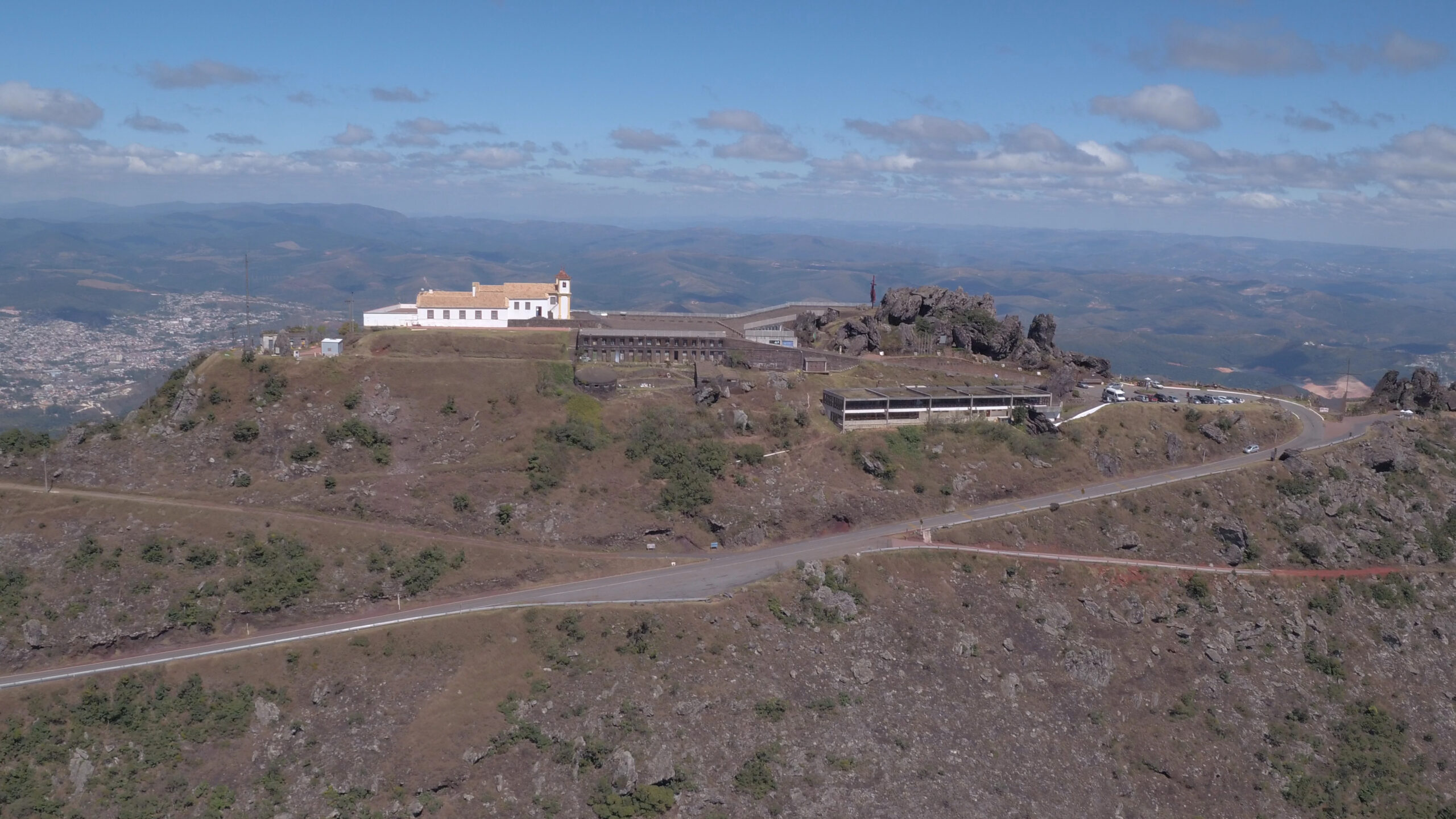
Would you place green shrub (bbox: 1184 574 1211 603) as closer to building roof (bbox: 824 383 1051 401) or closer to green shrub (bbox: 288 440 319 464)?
building roof (bbox: 824 383 1051 401)

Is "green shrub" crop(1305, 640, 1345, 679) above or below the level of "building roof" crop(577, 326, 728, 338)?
below

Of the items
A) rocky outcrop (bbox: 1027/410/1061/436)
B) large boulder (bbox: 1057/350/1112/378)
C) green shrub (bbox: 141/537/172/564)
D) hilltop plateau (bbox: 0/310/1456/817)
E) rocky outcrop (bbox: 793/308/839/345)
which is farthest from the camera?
large boulder (bbox: 1057/350/1112/378)

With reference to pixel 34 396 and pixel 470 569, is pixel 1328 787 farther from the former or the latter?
pixel 34 396

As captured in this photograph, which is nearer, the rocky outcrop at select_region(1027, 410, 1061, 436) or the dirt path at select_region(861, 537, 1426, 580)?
the dirt path at select_region(861, 537, 1426, 580)

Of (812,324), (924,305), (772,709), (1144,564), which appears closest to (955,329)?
(924,305)

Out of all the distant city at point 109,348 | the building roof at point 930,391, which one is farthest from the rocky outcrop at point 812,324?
the distant city at point 109,348

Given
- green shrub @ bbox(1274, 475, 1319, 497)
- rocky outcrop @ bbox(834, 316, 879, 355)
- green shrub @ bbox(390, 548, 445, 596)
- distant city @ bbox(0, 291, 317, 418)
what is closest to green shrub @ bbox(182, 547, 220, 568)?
green shrub @ bbox(390, 548, 445, 596)

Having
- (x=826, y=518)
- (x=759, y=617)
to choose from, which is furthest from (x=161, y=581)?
(x=826, y=518)

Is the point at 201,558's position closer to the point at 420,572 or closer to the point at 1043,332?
the point at 420,572
